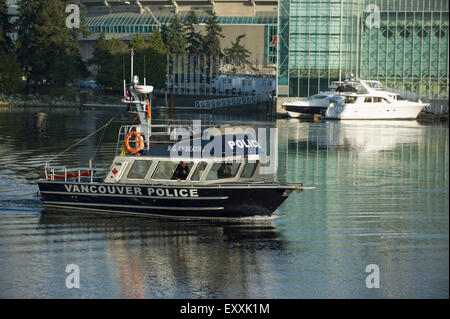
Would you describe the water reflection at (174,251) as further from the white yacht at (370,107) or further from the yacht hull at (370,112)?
the white yacht at (370,107)

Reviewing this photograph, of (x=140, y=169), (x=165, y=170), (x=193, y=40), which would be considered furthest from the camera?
(x=193, y=40)

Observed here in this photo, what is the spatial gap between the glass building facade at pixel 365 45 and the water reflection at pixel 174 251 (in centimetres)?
10027

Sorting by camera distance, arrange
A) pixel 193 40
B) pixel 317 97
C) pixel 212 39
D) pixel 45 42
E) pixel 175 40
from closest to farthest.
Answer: pixel 317 97
pixel 45 42
pixel 175 40
pixel 193 40
pixel 212 39

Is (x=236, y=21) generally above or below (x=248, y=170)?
above

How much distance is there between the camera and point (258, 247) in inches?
1265

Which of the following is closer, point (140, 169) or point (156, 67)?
point (140, 169)

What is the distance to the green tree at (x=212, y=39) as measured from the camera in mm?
174875

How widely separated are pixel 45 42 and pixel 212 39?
132ft

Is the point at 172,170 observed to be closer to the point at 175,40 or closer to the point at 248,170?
the point at 248,170

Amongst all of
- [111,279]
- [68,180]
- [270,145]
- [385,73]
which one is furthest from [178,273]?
[385,73]

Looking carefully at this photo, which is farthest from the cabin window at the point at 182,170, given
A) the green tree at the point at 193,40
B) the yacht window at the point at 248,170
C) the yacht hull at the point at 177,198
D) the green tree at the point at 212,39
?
the green tree at the point at 193,40

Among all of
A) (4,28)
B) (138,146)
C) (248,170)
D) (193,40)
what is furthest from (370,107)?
(138,146)
